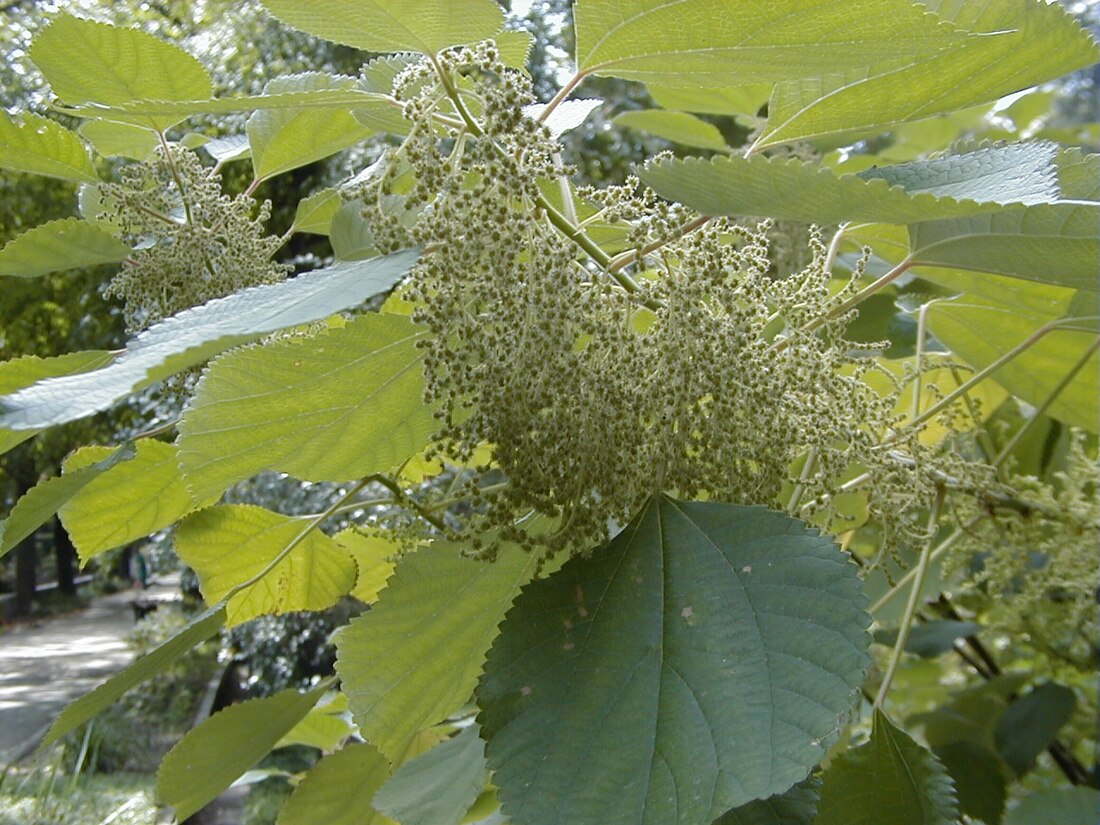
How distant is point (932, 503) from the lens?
1035 millimetres

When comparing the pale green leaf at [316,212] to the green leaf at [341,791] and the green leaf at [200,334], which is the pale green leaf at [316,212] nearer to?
the green leaf at [200,334]

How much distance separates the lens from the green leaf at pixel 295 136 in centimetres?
96

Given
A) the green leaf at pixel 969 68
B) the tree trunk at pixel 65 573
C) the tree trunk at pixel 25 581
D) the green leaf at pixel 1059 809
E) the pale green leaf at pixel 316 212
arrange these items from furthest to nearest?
the tree trunk at pixel 65 573, the tree trunk at pixel 25 581, the green leaf at pixel 1059 809, the pale green leaf at pixel 316 212, the green leaf at pixel 969 68

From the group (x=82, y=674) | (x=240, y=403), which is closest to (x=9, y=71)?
(x=82, y=674)

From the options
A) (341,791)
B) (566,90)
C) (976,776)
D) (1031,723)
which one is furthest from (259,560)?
(1031,723)

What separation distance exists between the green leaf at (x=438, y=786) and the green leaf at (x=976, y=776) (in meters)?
1.00

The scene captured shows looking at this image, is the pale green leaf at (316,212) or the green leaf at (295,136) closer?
the green leaf at (295,136)

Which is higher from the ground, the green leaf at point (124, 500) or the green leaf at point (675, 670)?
the green leaf at point (124, 500)

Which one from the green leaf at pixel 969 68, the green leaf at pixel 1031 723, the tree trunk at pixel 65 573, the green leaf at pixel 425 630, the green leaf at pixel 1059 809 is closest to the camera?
the green leaf at pixel 969 68

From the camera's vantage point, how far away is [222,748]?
1050mm

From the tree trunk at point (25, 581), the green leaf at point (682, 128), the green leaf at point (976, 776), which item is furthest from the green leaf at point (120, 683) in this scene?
the tree trunk at point (25, 581)

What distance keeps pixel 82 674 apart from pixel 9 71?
443 centimetres

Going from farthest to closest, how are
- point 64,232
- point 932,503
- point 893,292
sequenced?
point 893,292 → point 932,503 → point 64,232

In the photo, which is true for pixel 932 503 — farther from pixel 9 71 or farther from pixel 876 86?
pixel 9 71
